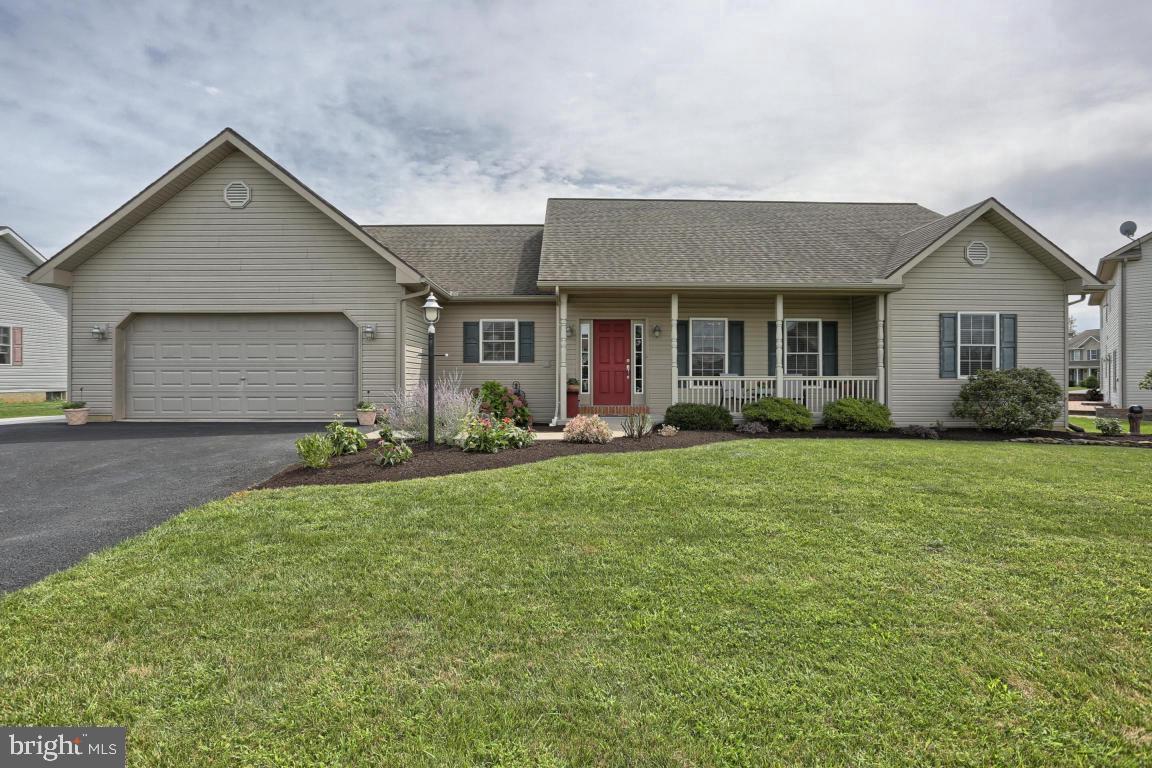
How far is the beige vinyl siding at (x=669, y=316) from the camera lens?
13.2m

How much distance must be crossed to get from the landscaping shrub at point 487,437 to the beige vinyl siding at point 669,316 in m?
4.87

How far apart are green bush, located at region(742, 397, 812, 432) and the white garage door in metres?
9.00

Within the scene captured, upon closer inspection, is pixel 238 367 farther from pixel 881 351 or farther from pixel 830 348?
pixel 881 351

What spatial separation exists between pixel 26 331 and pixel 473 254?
60.2 feet

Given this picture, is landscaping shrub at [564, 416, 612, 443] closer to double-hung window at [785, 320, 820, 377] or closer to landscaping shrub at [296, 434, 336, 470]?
landscaping shrub at [296, 434, 336, 470]

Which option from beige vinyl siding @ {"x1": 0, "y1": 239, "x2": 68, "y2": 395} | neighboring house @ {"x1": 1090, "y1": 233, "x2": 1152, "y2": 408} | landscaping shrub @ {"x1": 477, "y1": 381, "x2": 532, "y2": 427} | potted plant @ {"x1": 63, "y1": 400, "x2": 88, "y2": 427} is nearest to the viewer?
potted plant @ {"x1": 63, "y1": 400, "x2": 88, "y2": 427}

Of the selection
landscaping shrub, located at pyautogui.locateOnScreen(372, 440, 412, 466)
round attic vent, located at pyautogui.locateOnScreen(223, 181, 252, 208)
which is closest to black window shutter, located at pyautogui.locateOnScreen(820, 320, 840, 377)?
landscaping shrub, located at pyautogui.locateOnScreen(372, 440, 412, 466)

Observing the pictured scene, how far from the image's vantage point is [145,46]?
30.3ft

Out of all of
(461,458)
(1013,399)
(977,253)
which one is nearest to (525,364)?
(461,458)

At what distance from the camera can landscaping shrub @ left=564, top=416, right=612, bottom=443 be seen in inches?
353

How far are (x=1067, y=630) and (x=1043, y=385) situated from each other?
37.1 ft

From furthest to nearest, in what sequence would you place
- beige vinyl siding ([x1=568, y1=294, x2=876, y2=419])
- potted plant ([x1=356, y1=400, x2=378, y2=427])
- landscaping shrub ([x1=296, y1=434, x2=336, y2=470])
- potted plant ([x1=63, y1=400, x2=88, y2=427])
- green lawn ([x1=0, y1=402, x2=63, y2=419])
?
green lawn ([x1=0, y1=402, x2=63, y2=419]) < beige vinyl siding ([x1=568, y1=294, x2=876, y2=419]) < potted plant ([x1=356, y1=400, x2=378, y2=427]) < potted plant ([x1=63, y1=400, x2=88, y2=427]) < landscaping shrub ([x1=296, y1=434, x2=336, y2=470])

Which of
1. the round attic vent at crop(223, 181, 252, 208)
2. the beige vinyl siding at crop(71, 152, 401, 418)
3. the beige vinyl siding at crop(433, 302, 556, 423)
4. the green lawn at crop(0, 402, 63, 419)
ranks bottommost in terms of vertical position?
the green lawn at crop(0, 402, 63, 419)

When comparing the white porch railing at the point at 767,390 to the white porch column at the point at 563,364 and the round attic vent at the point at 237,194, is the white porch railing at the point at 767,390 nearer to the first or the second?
the white porch column at the point at 563,364
